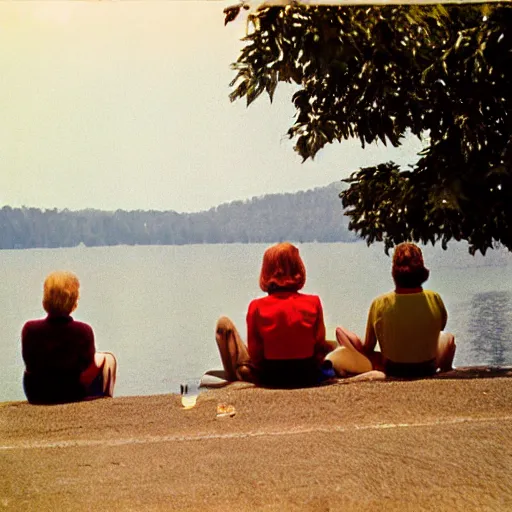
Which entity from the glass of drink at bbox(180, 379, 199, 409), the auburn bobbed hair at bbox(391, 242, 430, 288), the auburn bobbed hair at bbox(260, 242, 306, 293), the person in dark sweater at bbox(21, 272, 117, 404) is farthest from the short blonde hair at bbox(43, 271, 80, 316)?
the auburn bobbed hair at bbox(391, 242, 430, 288)

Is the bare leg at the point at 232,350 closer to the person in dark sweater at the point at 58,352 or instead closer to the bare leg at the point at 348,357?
the bare leg at the point at 348,357

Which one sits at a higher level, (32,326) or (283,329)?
(32,326)

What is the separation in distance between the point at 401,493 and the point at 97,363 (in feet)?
9.00

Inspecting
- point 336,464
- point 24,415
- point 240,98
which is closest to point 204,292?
point 240,98

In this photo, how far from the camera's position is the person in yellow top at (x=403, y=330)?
630 cm

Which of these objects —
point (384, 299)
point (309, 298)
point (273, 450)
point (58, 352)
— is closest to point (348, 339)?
point (384, 299)

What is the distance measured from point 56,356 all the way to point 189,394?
3.16 ft

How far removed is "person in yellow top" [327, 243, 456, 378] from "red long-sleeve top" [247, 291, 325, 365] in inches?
18.4

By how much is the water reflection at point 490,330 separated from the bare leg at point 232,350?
496cm

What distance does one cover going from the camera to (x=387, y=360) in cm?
656

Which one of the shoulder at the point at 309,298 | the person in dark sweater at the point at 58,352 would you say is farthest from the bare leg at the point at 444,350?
the person in dark sweater at the point at 58,352

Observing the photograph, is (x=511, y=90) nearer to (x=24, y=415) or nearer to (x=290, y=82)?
(x=290, y=82)

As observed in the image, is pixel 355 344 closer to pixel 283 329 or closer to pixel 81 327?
pixel 283 329

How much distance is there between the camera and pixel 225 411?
5.48m
